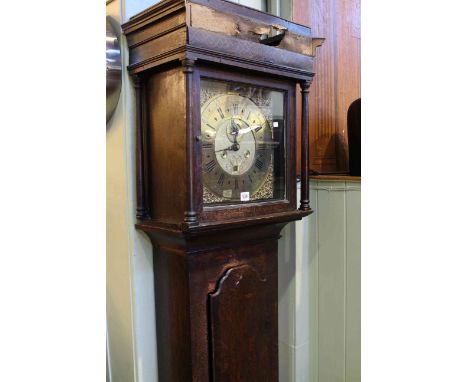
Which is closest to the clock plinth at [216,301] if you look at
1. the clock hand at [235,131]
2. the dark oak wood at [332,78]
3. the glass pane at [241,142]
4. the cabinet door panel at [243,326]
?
the cabinet door panel at [243,326]

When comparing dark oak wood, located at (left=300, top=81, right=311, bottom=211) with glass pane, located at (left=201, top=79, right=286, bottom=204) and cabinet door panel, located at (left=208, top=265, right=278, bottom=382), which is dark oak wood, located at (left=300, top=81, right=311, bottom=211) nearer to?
glass pane, located at (left=201, top=79, right=286, bottom=204)

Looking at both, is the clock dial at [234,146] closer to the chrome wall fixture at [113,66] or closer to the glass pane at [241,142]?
the glass pane at [241,142]

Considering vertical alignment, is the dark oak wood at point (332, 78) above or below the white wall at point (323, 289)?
above

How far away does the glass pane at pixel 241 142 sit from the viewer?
1222 mm

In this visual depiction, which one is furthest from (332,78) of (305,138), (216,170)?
(216,170)

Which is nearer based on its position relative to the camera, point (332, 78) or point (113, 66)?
point (113, 66)

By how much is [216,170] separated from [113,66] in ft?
1.53

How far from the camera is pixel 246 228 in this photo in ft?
4.35

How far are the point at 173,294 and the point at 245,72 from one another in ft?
2.45

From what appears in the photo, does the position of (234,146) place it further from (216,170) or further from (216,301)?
(216,301)

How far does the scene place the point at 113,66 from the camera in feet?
4.21

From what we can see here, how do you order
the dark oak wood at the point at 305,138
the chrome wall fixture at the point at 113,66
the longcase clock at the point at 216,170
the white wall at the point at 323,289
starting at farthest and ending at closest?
the white wall at the point at 323,289
the dark oak wood at the point at 305,138
the chrome wall fixture at the point at 113,66
the longcase clock at the point at 216,170

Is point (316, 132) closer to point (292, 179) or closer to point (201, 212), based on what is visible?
point (292, 179)

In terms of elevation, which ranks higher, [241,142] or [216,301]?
[241,142]
